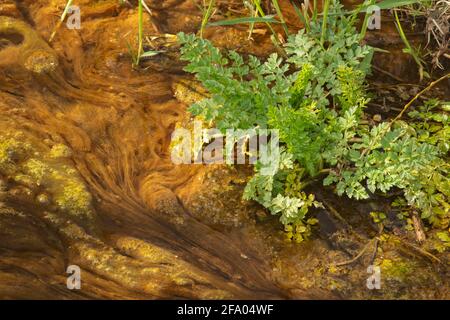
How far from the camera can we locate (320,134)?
2381 mm

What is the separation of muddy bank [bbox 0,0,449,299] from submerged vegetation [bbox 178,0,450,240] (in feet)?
0.36

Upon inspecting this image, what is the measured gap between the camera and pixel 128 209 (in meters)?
2.29

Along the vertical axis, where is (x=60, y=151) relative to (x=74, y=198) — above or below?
above

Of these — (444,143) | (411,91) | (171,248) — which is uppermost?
(411,91)

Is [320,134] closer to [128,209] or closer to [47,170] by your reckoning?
[128,209]

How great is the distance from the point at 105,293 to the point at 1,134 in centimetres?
→ 73

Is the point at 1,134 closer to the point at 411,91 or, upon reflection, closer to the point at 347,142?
the point at 347,142

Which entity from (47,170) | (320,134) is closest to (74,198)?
(47,170)

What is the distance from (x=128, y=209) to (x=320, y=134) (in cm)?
68

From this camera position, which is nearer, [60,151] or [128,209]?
[128,209]

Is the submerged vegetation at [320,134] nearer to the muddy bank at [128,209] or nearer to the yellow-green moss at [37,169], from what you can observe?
the muddy bank at [128,209]

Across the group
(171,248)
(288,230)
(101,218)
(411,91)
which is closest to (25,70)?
(101,218)

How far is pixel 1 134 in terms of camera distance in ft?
7.98

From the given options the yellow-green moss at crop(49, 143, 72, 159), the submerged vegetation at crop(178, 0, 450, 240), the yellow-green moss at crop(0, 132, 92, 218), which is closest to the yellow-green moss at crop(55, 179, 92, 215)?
the yellow-green moss at crop(0, 132, 92, 218)
